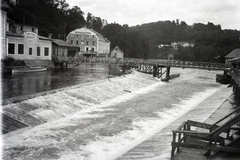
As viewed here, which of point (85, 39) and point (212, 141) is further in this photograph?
point (85, 39)

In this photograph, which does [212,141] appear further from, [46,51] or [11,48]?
[46,51]

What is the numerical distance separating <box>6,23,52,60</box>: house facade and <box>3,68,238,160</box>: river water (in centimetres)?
1677

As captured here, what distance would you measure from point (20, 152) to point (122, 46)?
77.5 meters

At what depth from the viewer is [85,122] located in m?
15.9

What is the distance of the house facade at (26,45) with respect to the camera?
3544 cm

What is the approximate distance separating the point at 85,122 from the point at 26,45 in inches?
1029

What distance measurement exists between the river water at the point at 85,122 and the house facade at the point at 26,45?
55.0 feet

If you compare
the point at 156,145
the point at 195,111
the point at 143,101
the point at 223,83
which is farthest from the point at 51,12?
the point at 156,145

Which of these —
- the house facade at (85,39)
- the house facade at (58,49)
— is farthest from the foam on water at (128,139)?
the house facade at (85,39)

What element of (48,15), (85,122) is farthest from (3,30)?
(48,15)

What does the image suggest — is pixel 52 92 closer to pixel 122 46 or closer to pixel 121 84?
pixel 121 84

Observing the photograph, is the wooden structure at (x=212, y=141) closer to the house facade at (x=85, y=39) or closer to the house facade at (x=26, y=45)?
the house facade at (x=26, y=45)

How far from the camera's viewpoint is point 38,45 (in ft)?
132

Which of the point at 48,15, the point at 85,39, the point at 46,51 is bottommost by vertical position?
the point at 46,51
